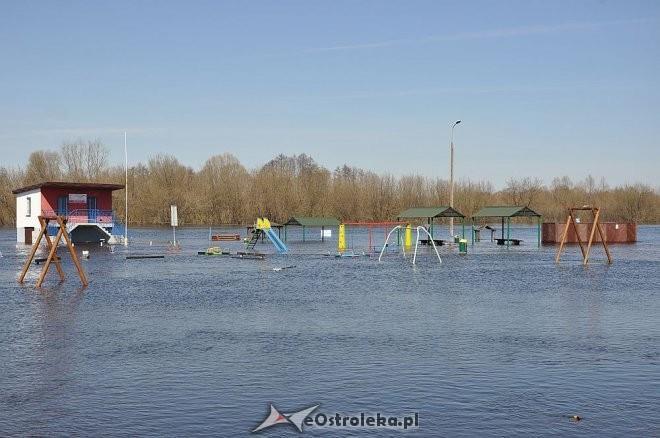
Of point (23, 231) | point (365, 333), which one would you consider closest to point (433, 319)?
point (365, 333)

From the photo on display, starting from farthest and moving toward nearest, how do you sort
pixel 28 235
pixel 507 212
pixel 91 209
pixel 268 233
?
pixel 28 235 < pixel 91 209 < pixel 507 212 < pixel 268 233

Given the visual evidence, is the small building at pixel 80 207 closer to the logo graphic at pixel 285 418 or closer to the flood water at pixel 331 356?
the flood water at pixel 331 356

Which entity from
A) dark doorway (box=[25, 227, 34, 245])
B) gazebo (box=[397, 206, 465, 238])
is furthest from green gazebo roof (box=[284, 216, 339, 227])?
dark doorway (box=[25, 227, 34, 245])

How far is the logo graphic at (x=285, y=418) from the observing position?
10184 mm

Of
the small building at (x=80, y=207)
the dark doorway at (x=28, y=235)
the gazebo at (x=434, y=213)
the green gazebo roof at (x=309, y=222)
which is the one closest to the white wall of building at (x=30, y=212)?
the small building at (x=80, y=207)

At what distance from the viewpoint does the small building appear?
58219 mm

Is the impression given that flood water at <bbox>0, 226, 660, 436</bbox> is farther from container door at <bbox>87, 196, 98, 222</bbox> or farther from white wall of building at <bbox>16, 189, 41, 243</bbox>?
white wall of building at <bbox>16, 189, 41, 243</bbox>

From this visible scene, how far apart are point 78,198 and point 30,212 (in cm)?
455

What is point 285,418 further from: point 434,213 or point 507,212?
point 507,212

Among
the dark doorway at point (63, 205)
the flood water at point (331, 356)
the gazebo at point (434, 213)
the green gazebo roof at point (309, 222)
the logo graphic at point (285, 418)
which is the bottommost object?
the logo graphic at point (285, 418)

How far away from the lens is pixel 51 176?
425ft

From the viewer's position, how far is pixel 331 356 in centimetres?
1446

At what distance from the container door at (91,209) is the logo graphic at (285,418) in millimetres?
50123

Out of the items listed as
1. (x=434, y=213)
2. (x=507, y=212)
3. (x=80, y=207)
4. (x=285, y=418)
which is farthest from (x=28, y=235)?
(x=285, y=418)
